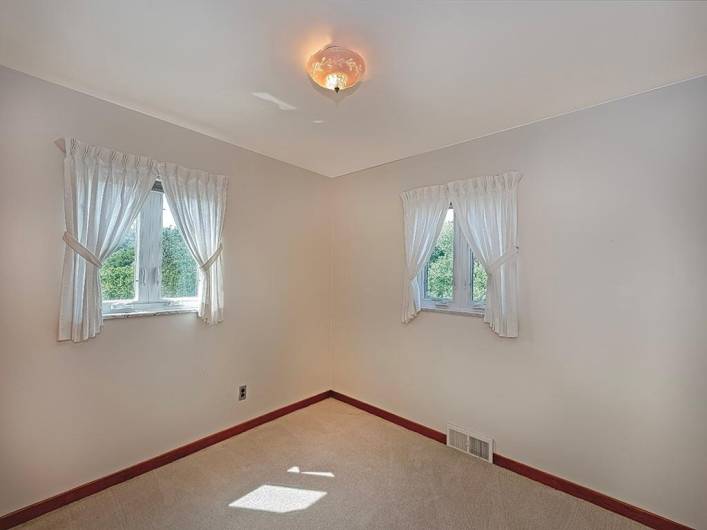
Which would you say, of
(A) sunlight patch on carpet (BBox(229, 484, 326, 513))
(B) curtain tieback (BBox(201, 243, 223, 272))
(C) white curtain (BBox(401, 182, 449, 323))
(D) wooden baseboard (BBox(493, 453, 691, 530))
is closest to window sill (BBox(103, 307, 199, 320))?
(B) curtain tieback (BBox(201, 243, 223, 272))

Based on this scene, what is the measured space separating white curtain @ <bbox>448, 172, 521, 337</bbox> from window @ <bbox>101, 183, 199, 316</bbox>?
83.5 inches

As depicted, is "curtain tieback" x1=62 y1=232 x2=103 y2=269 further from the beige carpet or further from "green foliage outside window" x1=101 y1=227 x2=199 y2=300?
the beige carpet

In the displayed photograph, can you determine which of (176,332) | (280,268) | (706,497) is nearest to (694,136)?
(706,497)

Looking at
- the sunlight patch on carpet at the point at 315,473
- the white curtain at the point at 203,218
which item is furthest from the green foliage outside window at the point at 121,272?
the sunlight patch on carpet at the point at 315,473

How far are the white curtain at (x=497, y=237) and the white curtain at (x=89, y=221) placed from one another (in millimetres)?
2330

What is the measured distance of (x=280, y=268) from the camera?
3.09 m

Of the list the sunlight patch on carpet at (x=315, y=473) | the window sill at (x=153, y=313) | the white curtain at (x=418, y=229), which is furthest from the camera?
the white curtain at (x=418, y=229)

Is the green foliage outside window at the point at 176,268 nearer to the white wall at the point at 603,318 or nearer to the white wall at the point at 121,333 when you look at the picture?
the white wall at the point at 121,333

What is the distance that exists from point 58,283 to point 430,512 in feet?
8.20

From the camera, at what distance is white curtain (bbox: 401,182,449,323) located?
270 cm

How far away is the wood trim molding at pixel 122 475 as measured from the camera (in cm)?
175

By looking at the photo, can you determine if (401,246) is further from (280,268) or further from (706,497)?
(706,497)

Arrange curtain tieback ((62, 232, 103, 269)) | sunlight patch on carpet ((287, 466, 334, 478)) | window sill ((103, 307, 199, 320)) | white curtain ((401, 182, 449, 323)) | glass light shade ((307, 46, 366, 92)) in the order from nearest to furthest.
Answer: glass light shade ((307, 46, 366, 92)) < curtain tieback ((62, 232, 103, 269)) < window sill ((103, 307, 199, 320)) < sunlight patch on carpet ((287, 466, 334, 478)) < white curtain ((401, 182, 449, 323))

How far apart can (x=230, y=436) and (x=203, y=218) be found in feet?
5.74
